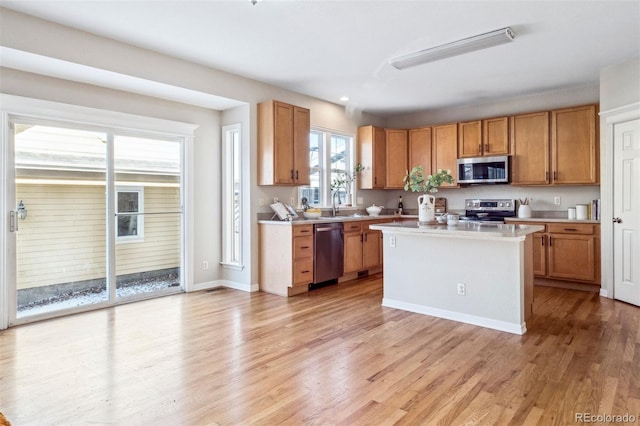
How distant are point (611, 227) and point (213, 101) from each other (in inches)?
191

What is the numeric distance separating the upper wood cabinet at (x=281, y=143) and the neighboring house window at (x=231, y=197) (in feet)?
1.20

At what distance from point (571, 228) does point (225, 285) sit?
14.8ft

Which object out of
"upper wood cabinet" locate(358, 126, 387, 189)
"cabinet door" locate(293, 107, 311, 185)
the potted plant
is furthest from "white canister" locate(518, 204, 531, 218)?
"cabinet door" locate(293, 107, 311, 185)

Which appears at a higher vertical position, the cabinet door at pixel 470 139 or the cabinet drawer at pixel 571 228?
the cabinet door at pixel 470 139

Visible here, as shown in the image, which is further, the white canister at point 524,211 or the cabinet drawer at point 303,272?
the white canister at point 524,211

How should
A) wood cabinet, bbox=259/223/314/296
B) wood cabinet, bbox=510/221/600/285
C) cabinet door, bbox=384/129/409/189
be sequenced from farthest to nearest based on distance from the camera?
cabinet door, bbox=384/129/409/189, wood cabinet, bbox=510/221/600/285, wood cabinet, bbox=259/223/314/296

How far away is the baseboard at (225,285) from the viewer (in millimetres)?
4941

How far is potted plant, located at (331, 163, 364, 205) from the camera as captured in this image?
20.4 feet

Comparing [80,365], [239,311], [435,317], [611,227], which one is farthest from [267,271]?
[611,227]

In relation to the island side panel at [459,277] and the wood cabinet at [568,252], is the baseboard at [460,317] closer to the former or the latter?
the island side panel at [459,277]

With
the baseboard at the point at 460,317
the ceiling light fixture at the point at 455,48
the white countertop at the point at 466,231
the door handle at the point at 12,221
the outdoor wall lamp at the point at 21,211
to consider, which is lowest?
the baseboard at the point at 460,317

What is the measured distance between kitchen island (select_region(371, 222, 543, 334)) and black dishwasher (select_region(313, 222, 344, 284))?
1.06m

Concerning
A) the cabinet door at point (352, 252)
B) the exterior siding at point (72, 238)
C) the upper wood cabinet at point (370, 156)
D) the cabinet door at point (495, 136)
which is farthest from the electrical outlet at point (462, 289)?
the exterior siding at point (72, 238)

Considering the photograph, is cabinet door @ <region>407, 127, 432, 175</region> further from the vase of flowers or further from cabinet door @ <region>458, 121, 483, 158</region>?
the vase of flowers
